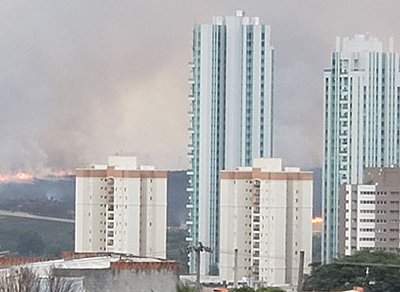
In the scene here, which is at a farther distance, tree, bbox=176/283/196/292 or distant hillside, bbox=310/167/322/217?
distant hillside, bbox=310/167/322/217

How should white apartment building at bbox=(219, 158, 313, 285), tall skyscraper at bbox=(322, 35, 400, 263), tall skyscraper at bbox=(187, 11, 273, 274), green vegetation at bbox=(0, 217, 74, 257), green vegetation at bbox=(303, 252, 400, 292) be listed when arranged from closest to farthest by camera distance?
green vegetation at bbox=(303, 252, 400, 292) → green vegetation at bbox=(0, 217, 74, 257) → white apartment building at bbox=(219, 158, 313, 285) → tall skyscraper at bbox=(187, 11, 273, 274) → tall skyscraper at bbox=(322, 35, 400, 263)

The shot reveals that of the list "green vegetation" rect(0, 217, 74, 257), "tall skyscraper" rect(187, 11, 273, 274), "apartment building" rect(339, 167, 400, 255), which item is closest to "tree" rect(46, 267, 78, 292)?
"green vegetation" rect(0, 217, 74, 257)

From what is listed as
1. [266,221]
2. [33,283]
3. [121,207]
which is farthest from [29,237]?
[33,283]

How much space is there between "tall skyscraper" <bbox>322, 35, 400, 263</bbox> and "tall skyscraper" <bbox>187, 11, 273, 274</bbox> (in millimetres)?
1743

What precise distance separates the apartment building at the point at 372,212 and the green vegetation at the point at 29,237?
18.0 feet

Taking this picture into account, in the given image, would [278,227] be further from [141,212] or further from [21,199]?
[21,199]

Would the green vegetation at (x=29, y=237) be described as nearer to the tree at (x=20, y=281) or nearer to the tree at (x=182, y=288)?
the tree at (x=182, y=288)

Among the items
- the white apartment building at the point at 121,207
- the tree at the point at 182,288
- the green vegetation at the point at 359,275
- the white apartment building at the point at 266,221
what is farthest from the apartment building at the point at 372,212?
the tree at the point at 182,288

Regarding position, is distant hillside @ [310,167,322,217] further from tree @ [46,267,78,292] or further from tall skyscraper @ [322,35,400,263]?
tree @ [46,267,78,292]

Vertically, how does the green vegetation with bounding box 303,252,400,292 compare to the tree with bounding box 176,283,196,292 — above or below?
below

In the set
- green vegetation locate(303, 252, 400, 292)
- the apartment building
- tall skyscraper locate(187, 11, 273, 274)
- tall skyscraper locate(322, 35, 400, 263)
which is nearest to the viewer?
green vegetation locate(303, 252, 400, 292)

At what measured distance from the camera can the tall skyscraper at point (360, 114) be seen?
102 ft

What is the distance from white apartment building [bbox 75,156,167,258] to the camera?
2630cm

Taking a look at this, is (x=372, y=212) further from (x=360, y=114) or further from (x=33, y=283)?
(x=33, y=283)
